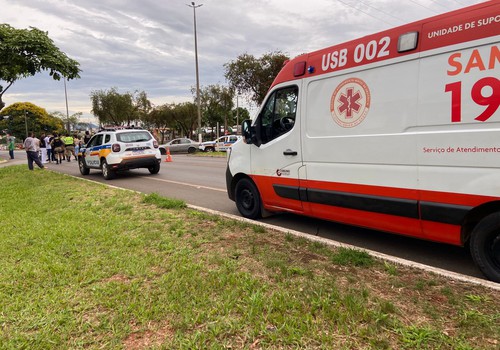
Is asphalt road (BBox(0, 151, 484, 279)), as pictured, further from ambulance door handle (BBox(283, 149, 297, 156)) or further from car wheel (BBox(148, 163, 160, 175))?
car wheel (BBox(148, 163, 160, 175))

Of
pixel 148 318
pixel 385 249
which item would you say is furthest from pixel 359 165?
pixel 148 318

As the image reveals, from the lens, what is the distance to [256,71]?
28.2 metres

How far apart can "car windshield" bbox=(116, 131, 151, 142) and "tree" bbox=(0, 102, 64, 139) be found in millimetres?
79599

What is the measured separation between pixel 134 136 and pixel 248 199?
24.3 ft

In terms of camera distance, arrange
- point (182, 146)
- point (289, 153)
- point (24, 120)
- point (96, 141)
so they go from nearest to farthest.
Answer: point (289, 153) → point (96, 141) → point (182, 146) → point (24, 120)

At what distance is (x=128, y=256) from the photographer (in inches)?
150

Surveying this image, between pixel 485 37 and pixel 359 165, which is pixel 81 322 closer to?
pixel 359 165

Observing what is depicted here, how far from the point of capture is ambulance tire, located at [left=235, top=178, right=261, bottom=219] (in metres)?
5.60

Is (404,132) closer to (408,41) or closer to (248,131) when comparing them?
(408,41)

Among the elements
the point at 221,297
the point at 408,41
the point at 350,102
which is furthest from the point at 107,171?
the point at 408,41

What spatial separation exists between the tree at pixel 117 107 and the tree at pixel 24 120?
35.5 metres

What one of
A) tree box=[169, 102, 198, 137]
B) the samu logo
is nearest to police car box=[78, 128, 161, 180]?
the samu logo

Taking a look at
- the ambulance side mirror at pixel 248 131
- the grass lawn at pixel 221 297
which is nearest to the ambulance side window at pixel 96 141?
the grass lawn at pixel 221 297

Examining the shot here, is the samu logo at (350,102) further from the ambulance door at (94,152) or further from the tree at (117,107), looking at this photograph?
the tree at (117,107)
